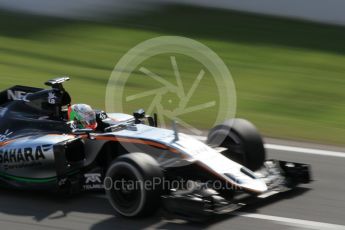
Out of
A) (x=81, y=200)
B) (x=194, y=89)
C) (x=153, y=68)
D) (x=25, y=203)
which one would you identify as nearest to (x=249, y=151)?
(x=81, y=200)

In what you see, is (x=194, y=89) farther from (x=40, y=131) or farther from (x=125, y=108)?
(x=40, y=131)

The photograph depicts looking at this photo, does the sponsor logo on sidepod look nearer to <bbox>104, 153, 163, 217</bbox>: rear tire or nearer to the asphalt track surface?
the asphalt track surface

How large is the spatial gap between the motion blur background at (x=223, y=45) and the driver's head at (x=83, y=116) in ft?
12.0

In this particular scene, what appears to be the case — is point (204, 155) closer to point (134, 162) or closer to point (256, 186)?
point (256, 186)

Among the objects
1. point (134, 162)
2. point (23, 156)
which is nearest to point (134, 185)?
point (134, 162)

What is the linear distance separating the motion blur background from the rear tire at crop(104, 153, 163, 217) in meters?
4.55

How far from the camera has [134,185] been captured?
25.6 ft

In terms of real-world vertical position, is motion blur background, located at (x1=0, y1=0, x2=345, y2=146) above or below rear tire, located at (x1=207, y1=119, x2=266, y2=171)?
above

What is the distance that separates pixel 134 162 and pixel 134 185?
24cm

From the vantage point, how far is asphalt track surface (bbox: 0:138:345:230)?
7.84 meters

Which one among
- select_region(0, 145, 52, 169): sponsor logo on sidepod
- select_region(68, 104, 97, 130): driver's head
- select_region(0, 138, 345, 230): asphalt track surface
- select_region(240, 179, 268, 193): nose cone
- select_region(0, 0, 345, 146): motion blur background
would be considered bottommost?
select_region(0, 138, 345, 230): asphalt track surface

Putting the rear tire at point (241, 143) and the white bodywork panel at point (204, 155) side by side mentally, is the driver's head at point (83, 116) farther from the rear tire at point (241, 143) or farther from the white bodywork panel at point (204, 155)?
the rear tire at point (241, 143)

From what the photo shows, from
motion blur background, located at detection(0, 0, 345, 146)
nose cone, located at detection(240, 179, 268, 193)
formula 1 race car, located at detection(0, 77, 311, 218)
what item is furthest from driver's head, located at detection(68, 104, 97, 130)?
motion blur background, located at detection(0, 0, 345, 146)

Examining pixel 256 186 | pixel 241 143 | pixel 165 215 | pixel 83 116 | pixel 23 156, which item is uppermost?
pixel 83 116
